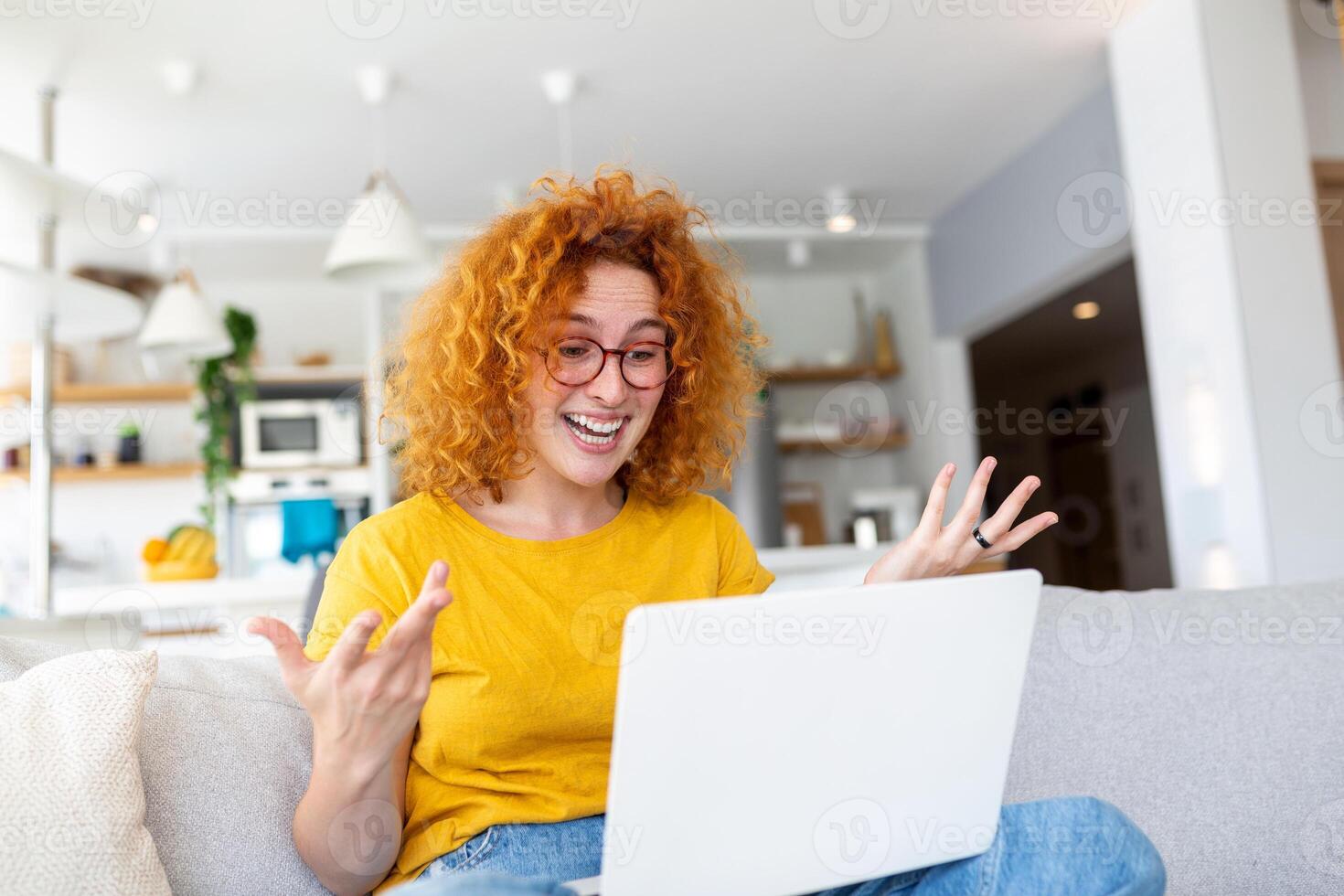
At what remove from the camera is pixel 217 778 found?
1178 millimetres

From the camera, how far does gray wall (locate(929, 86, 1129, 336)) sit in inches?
166

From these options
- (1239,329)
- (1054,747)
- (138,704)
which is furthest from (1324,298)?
(138,704)

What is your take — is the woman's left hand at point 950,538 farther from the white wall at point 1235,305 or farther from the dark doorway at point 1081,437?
the dark doorway at point 1081,437

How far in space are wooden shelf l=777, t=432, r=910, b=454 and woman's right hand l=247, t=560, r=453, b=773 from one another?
16.7ft

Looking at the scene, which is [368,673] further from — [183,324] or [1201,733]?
[183,324]

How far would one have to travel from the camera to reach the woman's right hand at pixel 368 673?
2.87 ft

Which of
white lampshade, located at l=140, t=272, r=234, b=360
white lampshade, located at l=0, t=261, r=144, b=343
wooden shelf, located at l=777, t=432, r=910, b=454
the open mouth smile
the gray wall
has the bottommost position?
the open mouth smile

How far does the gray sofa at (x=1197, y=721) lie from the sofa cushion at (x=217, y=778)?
0.02 meters

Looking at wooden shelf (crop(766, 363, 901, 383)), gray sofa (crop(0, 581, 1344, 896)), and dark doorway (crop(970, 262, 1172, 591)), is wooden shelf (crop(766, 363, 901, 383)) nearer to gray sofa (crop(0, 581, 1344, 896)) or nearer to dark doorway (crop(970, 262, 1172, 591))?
dark doorway (crop(970, 262, 1172, 591))

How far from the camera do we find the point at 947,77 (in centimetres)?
404

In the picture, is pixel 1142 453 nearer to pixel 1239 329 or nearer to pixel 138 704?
pixel 1239 329

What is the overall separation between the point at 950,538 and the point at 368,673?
0.64 m

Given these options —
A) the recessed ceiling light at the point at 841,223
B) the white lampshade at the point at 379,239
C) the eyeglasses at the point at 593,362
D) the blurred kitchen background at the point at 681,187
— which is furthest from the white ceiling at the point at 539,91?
the eyeglasses at the point at 593,362

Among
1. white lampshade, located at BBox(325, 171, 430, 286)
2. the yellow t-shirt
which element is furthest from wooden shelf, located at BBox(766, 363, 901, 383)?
the yellow t-shirt
